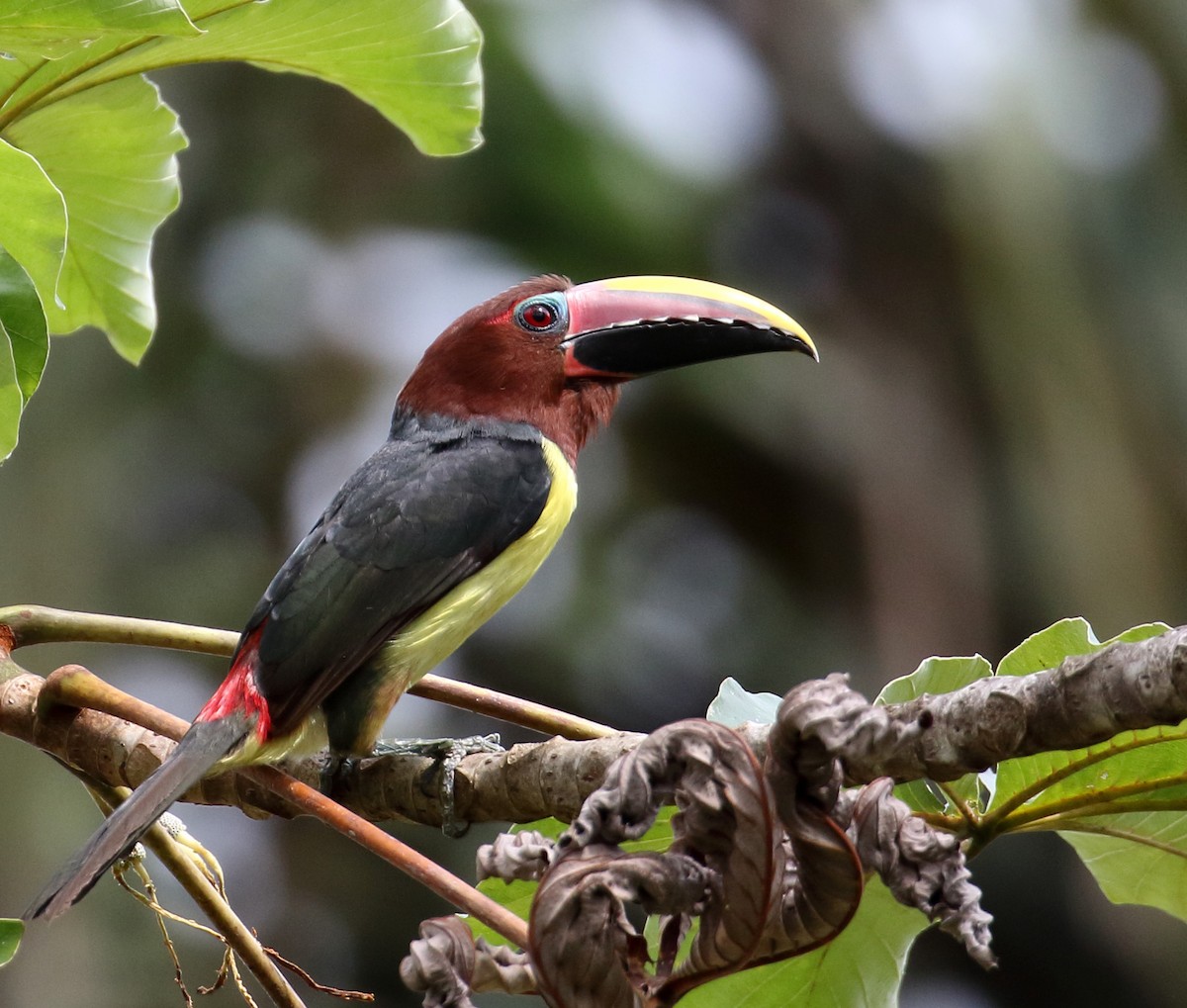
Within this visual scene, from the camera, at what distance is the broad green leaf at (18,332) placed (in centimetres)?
175

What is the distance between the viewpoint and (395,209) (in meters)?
8.07

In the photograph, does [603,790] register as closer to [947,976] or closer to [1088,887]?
[1088,887]

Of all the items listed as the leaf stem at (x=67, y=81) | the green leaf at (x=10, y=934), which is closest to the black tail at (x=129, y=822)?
the green leaf at (x=10, y=934)

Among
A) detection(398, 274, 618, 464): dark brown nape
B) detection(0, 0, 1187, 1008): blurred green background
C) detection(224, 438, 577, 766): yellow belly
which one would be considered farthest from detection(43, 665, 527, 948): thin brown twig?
detection(0, 0, 1187, 1008): blurred green background

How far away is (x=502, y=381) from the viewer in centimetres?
326

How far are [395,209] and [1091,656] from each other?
7.11m

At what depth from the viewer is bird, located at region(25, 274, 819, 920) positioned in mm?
2631

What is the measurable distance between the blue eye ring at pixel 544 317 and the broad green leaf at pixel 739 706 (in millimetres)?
1370

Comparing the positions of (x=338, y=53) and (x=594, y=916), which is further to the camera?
(x=338, y=53)

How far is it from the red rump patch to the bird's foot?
0.23m

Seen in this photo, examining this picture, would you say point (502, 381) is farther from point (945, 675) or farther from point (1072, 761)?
point (1072, 761)

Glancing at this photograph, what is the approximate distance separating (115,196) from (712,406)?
5.59m

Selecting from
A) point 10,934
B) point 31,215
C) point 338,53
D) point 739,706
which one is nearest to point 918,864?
point 739,706

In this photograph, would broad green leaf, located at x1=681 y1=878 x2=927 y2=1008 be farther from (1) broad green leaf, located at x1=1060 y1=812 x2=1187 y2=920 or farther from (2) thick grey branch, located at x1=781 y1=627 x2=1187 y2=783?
(2) thick grey branch, located at x1=781 y1=627 x2=1187 y2=783
